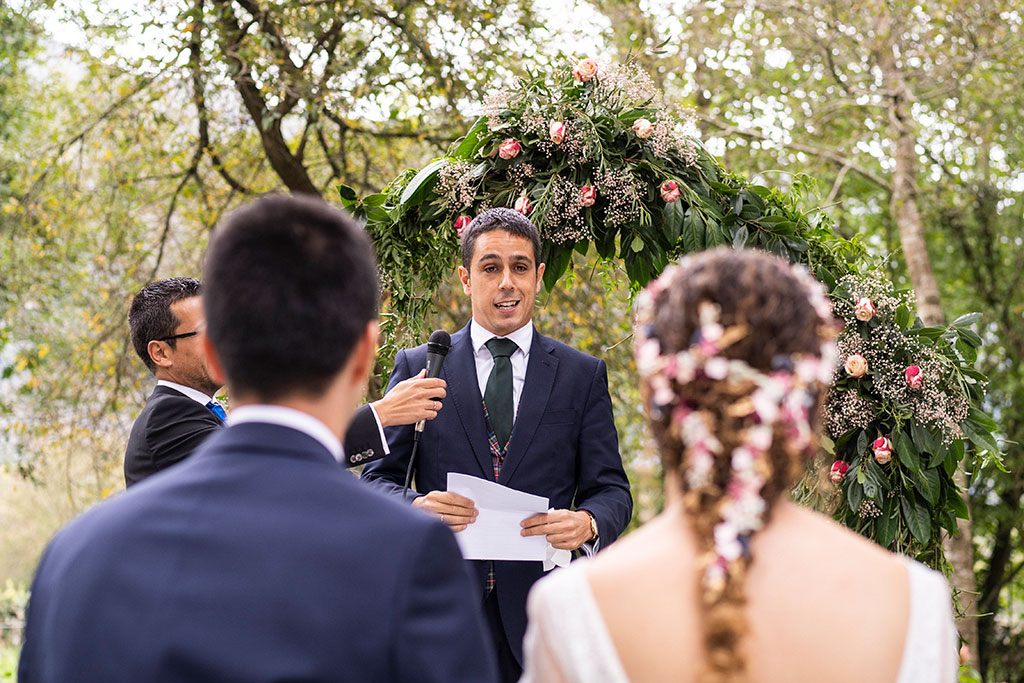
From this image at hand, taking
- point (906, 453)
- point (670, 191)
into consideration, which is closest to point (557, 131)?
point (670, 191)

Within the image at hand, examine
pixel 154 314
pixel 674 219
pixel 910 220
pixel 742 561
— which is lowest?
pixel 742 561

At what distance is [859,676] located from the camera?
1465 mm

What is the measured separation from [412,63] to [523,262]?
4351 millimetres

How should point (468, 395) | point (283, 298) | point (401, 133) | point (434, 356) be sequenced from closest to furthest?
point (283, 298) → point (434, 356) → point (468, 395) → point (401, 133)

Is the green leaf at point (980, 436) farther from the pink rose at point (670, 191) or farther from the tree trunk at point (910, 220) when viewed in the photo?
the tree trunk at point (910, 220)

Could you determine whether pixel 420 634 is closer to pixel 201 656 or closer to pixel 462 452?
pixel 201 656

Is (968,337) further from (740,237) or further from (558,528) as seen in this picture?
(558,528)

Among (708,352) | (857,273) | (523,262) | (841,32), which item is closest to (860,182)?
(841,32)

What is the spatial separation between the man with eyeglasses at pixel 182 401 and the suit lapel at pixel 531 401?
30 centimetres

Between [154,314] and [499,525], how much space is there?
4.68ft

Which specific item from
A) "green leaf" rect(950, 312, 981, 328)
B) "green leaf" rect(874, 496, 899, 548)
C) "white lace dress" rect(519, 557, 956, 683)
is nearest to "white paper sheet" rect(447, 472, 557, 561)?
"green leaf" rect(874, 496, 899, 548)

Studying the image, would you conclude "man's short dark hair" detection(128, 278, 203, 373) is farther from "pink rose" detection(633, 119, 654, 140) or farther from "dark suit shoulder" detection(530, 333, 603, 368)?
"pink rose" detection(633, 119, 654, 140)

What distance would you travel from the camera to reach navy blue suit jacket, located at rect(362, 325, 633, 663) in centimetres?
336

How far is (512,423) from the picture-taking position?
3.50m
